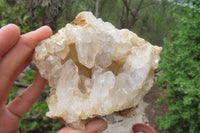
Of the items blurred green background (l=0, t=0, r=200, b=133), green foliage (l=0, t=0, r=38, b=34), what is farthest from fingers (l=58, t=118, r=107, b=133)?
green foliage (l=0, t=0, r=38, b=34)

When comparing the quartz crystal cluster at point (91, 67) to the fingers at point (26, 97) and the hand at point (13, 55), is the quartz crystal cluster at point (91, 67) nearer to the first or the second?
the hand at point (13, 55)

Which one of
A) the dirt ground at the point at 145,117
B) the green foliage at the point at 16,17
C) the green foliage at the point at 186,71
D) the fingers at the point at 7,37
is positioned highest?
the fingers at the point at 7,37

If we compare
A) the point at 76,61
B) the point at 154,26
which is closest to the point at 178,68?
the point at 76,61

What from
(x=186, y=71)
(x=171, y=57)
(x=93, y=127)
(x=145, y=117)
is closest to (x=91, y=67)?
(x=93, y=127)

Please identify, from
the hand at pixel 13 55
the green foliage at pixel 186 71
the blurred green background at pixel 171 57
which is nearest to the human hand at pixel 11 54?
the hand at pixel 13 55

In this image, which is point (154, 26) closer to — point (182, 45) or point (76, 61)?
point (182, 45)

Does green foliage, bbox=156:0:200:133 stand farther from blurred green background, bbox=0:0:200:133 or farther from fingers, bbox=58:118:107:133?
fingers, bbox=58:118:107:133
